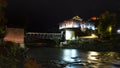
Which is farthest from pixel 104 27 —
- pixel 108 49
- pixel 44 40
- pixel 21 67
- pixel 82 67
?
pixel 21 67

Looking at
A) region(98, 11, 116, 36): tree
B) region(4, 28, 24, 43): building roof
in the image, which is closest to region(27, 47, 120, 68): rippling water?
region(4, 28, 24, 43): building roof

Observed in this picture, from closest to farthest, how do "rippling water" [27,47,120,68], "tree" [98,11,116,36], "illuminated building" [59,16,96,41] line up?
1. "rippling water" [27,47,120,68]
2. "tree" [98,11,116,36]
3. "illuminated building" [59,16,96,41]

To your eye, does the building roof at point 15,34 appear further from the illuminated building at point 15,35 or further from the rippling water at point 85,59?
the rippling water at point 85,59

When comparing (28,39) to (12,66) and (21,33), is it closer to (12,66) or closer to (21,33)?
(21,33)

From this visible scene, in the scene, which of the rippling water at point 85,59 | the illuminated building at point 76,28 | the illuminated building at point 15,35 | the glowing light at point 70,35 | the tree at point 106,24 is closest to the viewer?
the rippling water at point 85,59

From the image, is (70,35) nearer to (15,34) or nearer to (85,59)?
(85,59)

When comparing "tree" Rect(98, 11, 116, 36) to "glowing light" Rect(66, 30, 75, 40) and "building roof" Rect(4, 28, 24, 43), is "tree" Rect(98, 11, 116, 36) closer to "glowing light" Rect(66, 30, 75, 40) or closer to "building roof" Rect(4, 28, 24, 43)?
"glowing light" Rect(66, 30, 75, 40)

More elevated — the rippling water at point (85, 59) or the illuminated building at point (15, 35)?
the illuminated building at point (15, 35)

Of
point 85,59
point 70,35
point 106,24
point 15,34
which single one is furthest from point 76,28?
point 15,34

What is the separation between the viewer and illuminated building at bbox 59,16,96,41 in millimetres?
122625

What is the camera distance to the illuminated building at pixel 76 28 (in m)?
123

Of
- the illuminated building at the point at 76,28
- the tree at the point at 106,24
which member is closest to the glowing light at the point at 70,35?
the illuminated building at the point at 76,28

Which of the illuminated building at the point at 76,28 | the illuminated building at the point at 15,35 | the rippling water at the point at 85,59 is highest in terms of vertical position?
the illuminated building at the point at 76,28

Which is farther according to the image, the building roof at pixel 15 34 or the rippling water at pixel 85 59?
the building roof at pixel 15 34
